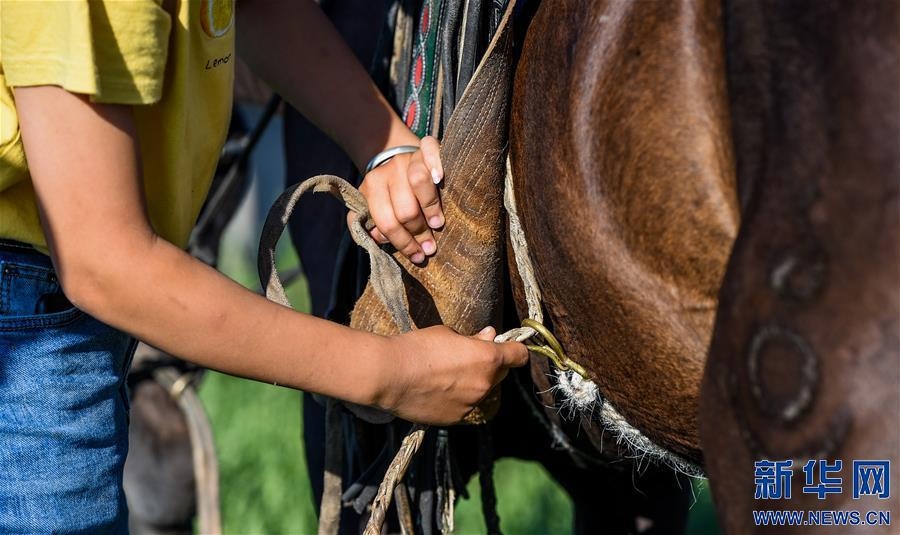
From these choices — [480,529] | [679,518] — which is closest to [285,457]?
[480,529]

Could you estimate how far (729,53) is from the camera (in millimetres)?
738

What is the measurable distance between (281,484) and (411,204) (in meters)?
1.97

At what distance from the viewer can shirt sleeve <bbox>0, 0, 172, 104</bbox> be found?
0.77 m

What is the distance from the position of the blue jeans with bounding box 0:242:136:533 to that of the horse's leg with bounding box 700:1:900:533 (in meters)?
0.65

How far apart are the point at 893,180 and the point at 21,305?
0.81 metres

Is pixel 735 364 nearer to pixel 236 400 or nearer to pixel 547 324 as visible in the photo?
pixel 547 324

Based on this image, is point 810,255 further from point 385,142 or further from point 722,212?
point 385,142

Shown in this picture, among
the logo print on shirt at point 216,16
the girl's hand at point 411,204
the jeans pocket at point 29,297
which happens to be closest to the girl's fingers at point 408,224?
the girl's hand at point 411,204

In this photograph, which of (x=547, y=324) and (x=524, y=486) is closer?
(x=547, y=324)

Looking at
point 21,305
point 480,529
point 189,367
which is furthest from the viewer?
point 480,529

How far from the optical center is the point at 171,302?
0.84 m

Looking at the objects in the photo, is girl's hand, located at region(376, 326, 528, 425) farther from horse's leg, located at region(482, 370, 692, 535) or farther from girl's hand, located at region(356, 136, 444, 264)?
horse's leg, located at region(482, 370, 692, 535)

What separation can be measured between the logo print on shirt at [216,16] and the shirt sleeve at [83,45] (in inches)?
4.1

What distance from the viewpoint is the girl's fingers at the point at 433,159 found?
1.05 m
